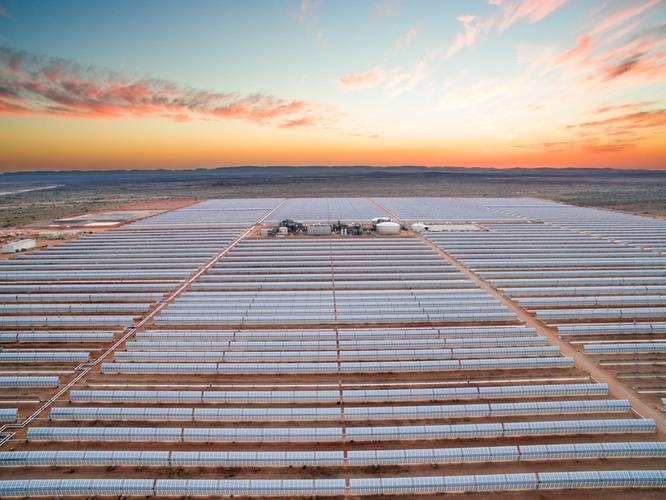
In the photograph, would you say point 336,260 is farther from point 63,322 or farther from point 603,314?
point 63,322

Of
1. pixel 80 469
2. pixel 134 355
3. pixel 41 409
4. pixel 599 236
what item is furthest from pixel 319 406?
A: pixel 599 236

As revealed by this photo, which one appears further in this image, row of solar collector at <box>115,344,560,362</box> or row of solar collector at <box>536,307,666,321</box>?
row of solar collector at <box>536,307,666,321</box>

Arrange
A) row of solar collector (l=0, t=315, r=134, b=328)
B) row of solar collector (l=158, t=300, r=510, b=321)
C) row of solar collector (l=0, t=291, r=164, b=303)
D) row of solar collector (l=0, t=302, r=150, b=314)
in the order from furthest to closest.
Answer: row of solar collector (l=0, t=291, r=164, b=303) → row of solar collector (l=0, t=302, r=150, b=314) → row of solar collector (l=158, t=300, r=510, b=321) → row of solar collector (l=0, t=315, r=134, b=328)

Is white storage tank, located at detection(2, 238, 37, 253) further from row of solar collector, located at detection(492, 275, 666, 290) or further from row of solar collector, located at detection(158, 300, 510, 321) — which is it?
row of solar collector, located at detection(492, 275, 666, 290)

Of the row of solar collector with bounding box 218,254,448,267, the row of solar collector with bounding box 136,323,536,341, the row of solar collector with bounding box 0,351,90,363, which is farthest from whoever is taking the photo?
the row of solar collector with bounding box 218,254,448,267

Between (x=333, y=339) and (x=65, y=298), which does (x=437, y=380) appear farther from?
(x=65, y=298)

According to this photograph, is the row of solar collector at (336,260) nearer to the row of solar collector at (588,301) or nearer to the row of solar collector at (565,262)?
the row of solar collector at (565,262)

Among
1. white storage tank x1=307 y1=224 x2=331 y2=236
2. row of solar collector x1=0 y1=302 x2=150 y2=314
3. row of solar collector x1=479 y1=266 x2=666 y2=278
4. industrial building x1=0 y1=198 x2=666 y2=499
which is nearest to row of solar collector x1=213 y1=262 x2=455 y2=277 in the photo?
industrial building x1=0 y1=198 x2=666 y2=499
